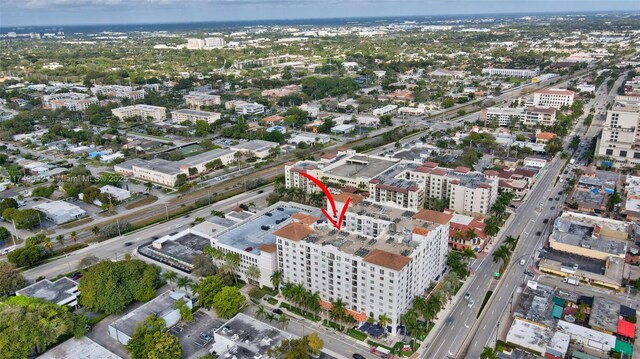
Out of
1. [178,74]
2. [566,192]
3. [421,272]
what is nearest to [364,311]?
[421,272]

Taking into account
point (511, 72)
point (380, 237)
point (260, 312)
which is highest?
point (511, 72)

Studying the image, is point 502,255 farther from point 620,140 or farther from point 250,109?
point 250,109

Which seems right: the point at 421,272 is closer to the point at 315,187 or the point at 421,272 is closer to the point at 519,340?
the point at 519,340

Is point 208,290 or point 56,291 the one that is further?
point 56,291

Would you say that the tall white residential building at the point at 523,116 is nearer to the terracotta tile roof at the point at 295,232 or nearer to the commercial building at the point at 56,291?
the terracotta tile roof at the point at 295,232

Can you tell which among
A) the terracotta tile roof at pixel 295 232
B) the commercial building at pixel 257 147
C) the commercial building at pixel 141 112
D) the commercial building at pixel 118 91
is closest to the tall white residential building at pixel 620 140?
the commercial building at pixel 257 147

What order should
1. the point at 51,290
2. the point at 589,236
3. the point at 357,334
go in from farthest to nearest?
1. the point at 589,236
2. the point at 51,290
3. the point at 357,334

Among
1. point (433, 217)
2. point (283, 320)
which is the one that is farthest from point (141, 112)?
point (283, 320)
